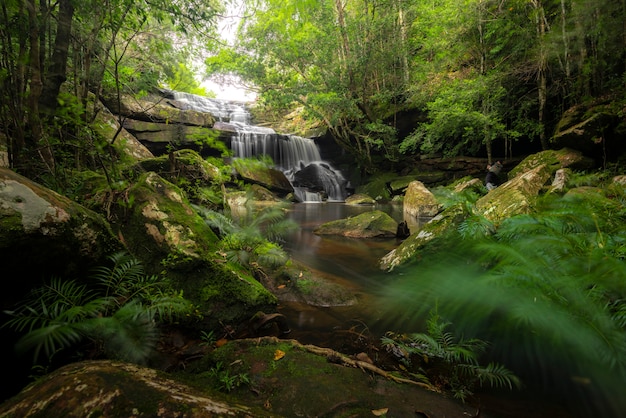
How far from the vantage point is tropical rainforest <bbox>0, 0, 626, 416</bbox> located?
75.8 inches

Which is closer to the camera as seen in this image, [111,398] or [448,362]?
[111,398]

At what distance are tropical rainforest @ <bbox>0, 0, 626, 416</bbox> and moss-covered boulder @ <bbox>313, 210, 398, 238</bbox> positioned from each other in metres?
2.48

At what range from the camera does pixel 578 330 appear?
1.62 meters

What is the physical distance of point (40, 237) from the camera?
1.51 m

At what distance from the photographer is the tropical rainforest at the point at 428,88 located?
1926 millimetres

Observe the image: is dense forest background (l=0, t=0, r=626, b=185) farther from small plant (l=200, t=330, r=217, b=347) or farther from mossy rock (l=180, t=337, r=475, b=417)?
mossy rock (l=180, t=337, r=475, b=417)

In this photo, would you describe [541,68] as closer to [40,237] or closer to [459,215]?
[459,215]

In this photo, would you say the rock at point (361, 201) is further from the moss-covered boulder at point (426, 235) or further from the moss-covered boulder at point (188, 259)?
the moss-covered boulder at point (188, 259)

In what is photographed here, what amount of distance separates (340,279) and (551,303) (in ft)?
7.93

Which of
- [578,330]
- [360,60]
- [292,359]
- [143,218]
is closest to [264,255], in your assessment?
[143,218]

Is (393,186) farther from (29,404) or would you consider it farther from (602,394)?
(29,404)

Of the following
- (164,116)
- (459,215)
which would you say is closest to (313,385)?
(459,215)

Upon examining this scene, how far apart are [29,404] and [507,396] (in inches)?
87.7

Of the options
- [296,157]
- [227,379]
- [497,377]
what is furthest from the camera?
[296,157]
